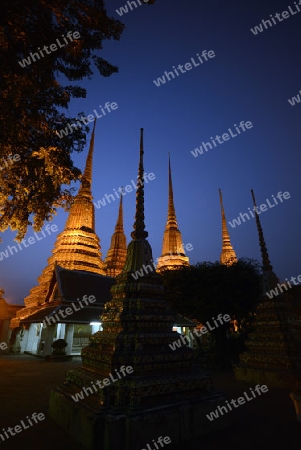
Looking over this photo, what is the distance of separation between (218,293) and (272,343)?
494cm

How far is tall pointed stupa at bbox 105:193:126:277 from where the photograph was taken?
34362 millimetres


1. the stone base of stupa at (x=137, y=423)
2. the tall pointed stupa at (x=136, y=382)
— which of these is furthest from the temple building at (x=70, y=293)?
the stone base of stupa at (x=137, y=423)

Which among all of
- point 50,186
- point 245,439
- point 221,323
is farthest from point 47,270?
point 245,439

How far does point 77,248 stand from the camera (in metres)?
26.2

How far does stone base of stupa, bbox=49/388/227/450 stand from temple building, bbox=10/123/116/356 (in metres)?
8.36

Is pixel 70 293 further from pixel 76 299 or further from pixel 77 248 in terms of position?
pixel 77 248

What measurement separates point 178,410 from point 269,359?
6529 mm

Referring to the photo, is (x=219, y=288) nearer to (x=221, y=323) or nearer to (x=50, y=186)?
(x=221, y=323)

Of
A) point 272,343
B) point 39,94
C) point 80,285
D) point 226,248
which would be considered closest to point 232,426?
point 272,343

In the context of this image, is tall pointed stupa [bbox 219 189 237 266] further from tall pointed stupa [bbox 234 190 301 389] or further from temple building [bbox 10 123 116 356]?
tall pointed stupa [bbox 234 190 301 389]

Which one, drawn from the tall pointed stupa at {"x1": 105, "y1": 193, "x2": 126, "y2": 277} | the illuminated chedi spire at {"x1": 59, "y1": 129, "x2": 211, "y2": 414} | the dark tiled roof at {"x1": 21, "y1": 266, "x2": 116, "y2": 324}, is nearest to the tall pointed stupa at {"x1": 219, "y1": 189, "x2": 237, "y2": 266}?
the tall pointed stupa at {"x1": 105, "y1": 193, "x2": 126, "y2": 277}

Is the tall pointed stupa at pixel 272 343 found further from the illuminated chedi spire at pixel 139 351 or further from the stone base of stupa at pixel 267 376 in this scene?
the illuminated chedi spire at pixel 139 351

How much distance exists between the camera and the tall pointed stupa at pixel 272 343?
28.3ft

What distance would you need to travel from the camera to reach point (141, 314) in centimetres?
498
